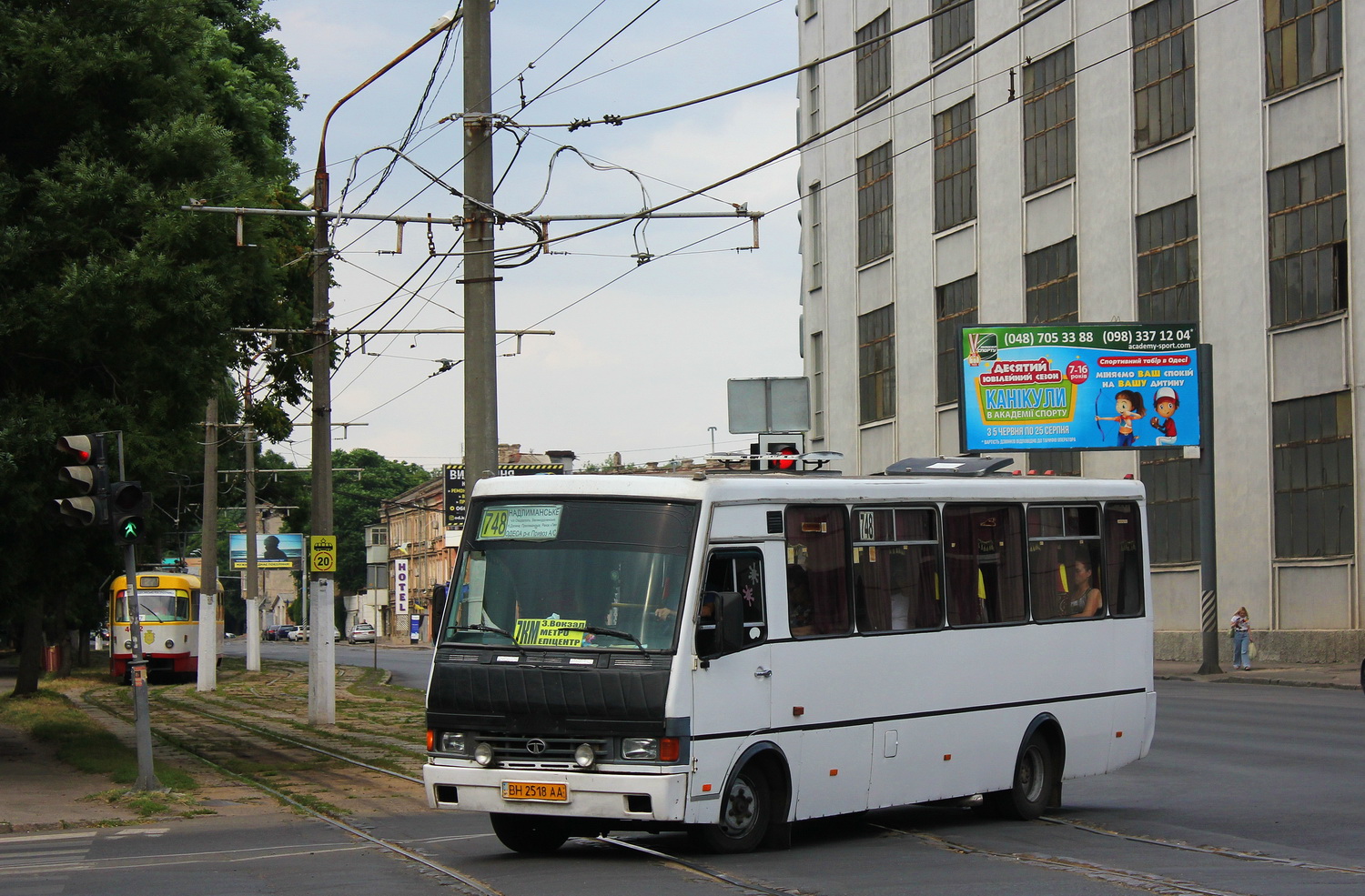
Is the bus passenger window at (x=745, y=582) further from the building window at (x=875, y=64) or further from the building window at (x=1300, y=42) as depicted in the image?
the building window at (x=875, y=64)

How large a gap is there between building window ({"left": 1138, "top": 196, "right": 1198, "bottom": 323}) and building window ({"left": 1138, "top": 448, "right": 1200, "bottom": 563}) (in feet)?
12.0

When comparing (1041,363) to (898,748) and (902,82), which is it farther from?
(898,748)

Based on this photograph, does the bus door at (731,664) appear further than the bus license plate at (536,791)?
Yes

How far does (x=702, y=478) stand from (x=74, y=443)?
7.42 metres

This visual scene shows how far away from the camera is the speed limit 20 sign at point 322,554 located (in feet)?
84.7

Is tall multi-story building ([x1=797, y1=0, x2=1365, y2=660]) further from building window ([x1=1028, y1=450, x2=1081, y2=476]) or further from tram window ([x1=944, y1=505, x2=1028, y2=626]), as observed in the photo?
tram window ([x1=944, y1=505, x2=1028, y2=626])

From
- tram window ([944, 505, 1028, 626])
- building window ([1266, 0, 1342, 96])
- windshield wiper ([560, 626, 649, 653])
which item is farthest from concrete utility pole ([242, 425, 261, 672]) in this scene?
windshield wiper ([560, 626, 649, 653])

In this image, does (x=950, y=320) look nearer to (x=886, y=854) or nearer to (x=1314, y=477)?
(x=1314, y=477)

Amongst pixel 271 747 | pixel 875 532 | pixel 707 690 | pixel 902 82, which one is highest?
pixel 902 82

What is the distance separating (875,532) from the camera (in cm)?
1284

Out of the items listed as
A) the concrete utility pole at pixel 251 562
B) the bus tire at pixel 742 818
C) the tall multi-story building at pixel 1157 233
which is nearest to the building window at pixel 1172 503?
the tall multi-story building at pixel 1157 233

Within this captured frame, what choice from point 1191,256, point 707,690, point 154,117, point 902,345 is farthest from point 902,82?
point 707,690

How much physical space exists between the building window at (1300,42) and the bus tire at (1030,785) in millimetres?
27934

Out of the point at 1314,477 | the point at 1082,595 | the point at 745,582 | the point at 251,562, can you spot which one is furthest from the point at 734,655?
the point at 251,562
